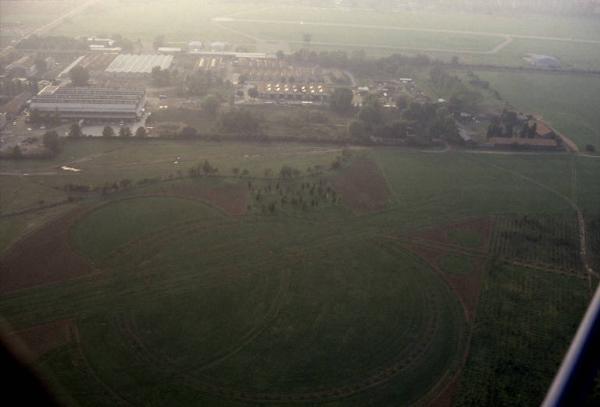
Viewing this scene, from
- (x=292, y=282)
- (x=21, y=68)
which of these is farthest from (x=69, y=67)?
(x=292, y=282)

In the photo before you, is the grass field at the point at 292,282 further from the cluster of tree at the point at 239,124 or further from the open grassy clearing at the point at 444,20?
the open grassy clearing at the point at 444,20

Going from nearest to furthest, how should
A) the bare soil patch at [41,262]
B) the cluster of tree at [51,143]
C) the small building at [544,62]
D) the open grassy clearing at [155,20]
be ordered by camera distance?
the bare soil patch at [41,262] → the cluster of tree at [51,143] → the small building at [544,62] → the open grassy clearing at [155,20]

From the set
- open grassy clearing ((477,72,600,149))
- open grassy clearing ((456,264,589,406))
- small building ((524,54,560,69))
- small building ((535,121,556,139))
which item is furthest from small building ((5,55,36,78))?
small building ((524,54,560,69))

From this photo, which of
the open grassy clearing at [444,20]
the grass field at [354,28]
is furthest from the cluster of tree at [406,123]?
the open grassy clearing at [444,20]

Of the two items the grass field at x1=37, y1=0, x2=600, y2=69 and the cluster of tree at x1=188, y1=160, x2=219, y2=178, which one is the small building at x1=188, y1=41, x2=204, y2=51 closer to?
the grass field at x1=37, y1=0, x2=600, y2=69

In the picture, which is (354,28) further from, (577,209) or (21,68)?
(577,209)

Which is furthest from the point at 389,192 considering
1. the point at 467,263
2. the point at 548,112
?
the point at 548,112
